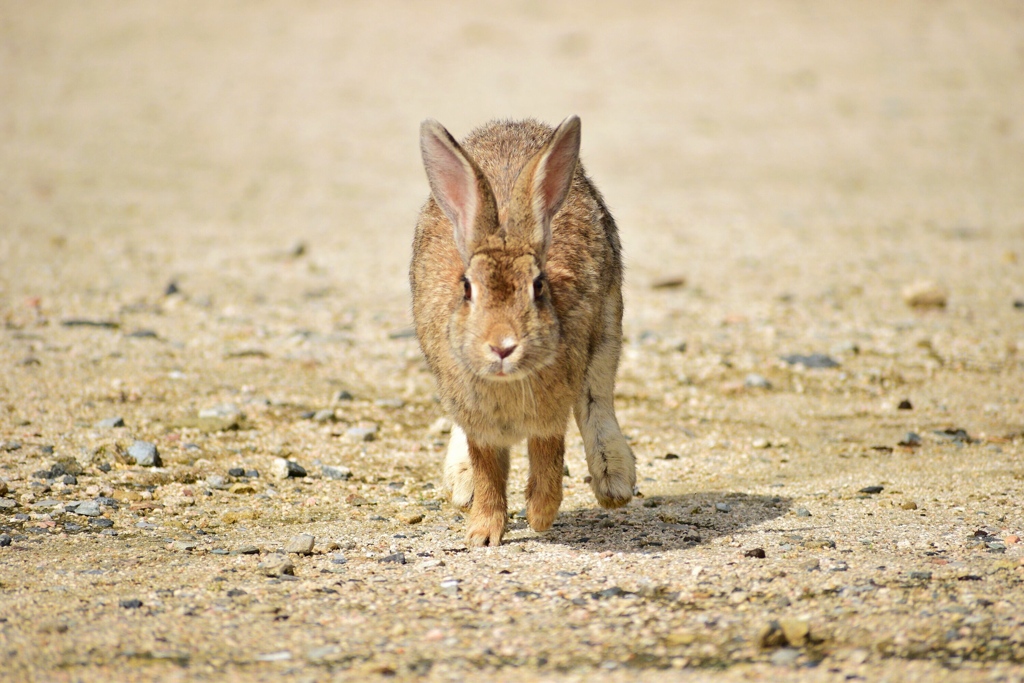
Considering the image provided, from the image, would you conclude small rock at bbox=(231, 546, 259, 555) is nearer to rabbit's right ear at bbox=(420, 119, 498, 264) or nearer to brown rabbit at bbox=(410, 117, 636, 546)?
brown rabbit at bbox=(410, 117, 636, 546)

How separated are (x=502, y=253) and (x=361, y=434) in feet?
7.58

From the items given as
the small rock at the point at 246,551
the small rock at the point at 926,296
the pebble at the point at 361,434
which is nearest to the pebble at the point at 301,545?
the small rock at the point at 246,551

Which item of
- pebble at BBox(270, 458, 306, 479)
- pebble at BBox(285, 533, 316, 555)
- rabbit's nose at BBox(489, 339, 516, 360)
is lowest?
pebble at BBox(285, 533, 316, 555)

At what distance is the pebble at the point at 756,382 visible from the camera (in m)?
7.94

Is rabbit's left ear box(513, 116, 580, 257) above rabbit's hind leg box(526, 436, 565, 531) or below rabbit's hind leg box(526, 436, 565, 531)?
above

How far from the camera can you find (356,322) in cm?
938

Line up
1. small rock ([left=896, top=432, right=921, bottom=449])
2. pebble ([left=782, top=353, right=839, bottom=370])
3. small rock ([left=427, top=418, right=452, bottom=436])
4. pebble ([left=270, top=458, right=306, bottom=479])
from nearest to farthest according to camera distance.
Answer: pebble ([left=270, top=458, right=306, bottom=479]) → small rock ([left=896, top=432, right=921, bottom=449]) → small rock ([left=427, top=418, right=452, bottom=436]) → pebble ([left=782, top=353, right=839, bottom=370])

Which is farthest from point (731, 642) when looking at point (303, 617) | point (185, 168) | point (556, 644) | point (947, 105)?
point (947, 105)

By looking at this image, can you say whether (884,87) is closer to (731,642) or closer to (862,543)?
(862,543)

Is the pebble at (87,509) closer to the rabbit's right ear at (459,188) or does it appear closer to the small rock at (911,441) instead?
the rabbit's right ear at (459,188)

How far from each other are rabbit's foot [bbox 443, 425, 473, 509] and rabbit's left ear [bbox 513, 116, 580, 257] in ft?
3.78

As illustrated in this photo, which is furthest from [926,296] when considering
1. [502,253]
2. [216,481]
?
[216,481]

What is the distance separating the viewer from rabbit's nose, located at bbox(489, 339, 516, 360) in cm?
461

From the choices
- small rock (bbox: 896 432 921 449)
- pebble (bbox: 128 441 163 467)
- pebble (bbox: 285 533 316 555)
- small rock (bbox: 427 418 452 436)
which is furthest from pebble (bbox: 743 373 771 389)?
A: pebble (bbox: 128 441 163 467)
